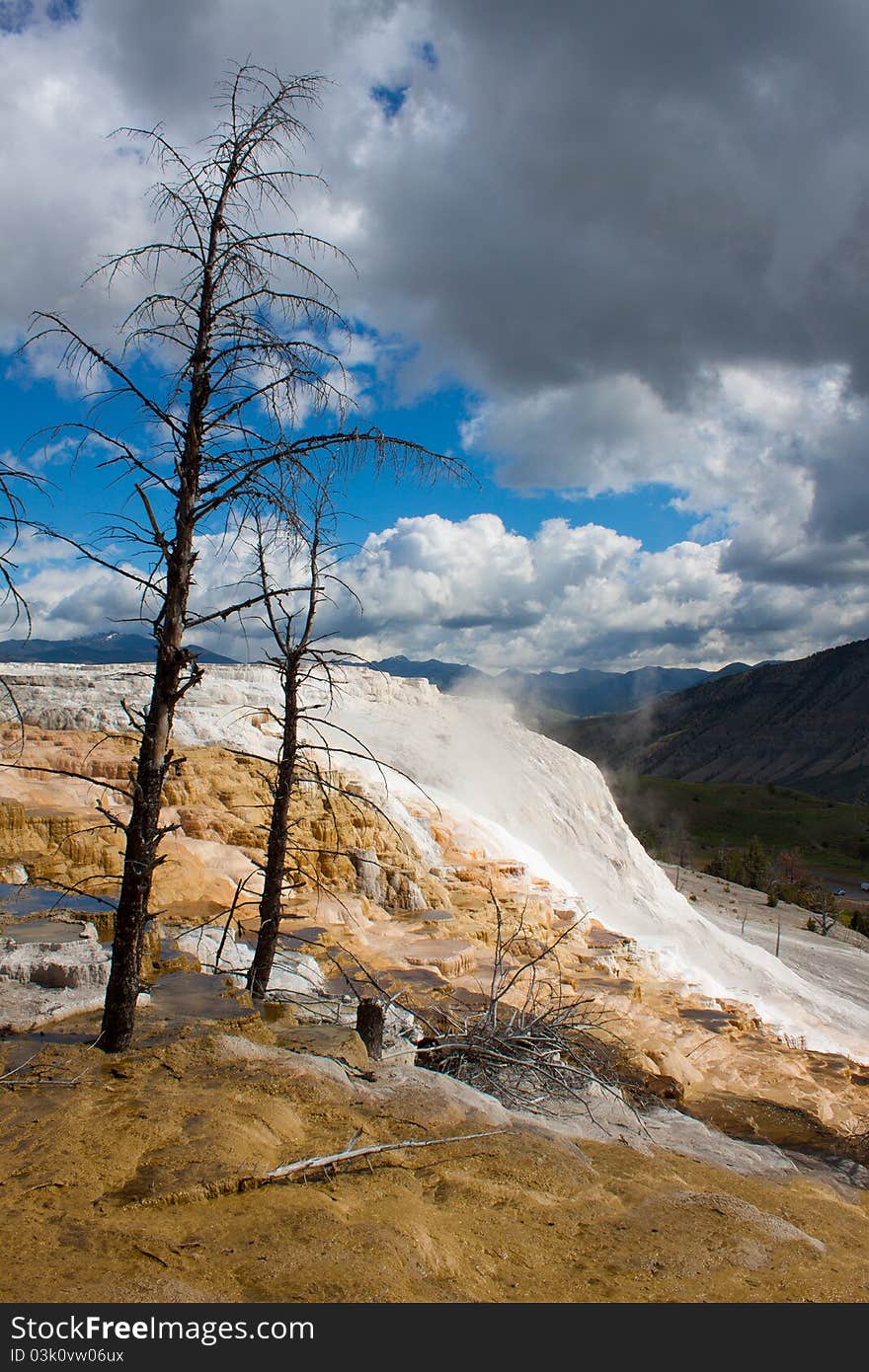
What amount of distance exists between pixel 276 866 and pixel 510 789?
1435 cm

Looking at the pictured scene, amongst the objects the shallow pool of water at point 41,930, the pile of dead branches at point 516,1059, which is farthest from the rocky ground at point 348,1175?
the pile of dead branches at point 516,1059

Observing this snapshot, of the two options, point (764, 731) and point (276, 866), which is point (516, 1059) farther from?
point (764, 731)

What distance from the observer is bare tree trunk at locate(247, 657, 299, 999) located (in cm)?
775

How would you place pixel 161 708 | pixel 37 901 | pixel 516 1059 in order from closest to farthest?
pixel 161 708 < pixel 516 1059 < pixel 37 901

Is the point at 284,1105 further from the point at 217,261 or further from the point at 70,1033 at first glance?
the point at 217,261

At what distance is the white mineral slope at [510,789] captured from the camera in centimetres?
1686

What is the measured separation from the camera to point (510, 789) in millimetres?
21734

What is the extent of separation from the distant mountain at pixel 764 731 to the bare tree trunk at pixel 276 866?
140107 mm

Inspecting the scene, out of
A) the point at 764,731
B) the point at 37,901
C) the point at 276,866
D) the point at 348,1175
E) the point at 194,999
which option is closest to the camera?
the point at 348,1175

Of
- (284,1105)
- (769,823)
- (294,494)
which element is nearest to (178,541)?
(294,494)

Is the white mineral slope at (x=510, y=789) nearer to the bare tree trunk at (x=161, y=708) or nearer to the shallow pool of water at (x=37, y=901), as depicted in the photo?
the shallow pool of water at (x=37, y=901)

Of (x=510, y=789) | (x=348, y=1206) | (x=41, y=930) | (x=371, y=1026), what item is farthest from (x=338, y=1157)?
(x=510, y=789)

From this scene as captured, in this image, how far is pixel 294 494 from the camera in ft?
16.5
